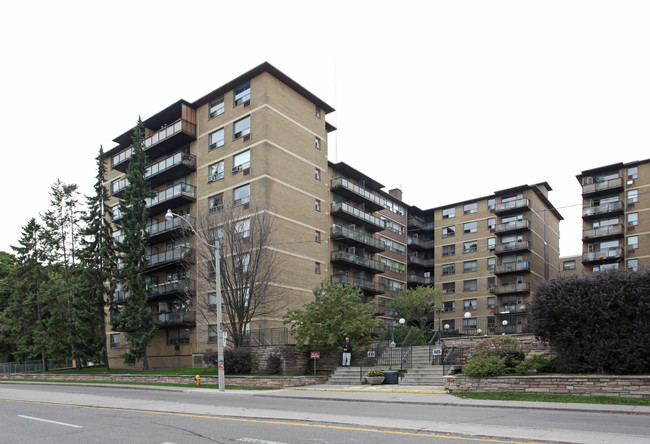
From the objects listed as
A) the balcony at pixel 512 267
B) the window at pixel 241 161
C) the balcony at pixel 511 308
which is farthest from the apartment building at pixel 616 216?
the window at pixel 241 161

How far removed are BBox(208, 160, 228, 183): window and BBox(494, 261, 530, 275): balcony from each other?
34428mm

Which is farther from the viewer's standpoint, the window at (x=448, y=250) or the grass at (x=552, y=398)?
the window at (x=448, y=250)

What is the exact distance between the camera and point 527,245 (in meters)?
60.4

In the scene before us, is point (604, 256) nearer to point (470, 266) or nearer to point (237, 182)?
point (470, 266)

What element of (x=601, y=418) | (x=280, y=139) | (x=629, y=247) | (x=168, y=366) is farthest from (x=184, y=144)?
(x=629, y=247)

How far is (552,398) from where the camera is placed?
16297mm

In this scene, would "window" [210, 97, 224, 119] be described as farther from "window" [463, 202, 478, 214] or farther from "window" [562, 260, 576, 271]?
"window" [562, 260, 576, 271]

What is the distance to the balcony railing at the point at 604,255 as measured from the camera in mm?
56125

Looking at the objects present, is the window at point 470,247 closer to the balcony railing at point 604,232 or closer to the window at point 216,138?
the balcony railing at point 604,232

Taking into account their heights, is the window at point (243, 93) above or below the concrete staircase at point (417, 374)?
above

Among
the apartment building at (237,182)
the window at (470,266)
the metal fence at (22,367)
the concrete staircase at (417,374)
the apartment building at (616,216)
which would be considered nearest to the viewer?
the concrete staircase at (417,374)

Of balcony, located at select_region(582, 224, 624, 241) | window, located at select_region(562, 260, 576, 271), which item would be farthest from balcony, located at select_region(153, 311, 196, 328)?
window, located at select_region(562, 260, 576, 271)

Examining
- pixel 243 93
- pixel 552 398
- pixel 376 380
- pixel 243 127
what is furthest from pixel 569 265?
pixel 552 398

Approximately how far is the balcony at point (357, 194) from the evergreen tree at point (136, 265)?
16.9 metres
